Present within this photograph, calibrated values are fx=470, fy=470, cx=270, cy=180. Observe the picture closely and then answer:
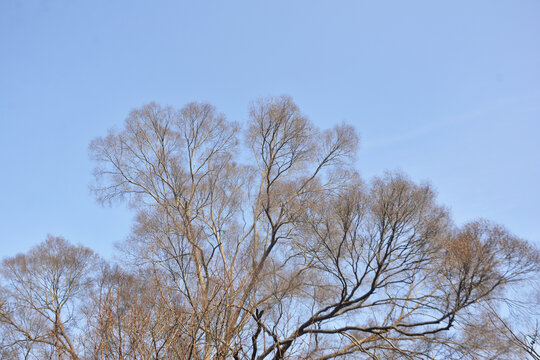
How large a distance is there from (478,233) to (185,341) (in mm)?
8983

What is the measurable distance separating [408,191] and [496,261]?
3219mm

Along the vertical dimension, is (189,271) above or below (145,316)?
above

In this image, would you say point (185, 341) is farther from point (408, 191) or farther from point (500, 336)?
point (408, 191)

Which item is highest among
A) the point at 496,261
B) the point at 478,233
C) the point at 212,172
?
the point at 212,172

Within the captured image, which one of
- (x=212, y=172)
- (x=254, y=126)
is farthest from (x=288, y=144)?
(x=212, y=172)

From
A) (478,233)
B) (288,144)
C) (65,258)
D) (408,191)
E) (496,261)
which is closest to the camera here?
(496,261)

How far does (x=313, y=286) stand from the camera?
14.1 meters

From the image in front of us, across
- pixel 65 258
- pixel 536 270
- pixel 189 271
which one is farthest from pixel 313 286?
pixel 65 258

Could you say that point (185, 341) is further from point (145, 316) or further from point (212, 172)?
point (212, 172)

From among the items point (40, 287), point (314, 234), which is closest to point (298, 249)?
point (314, 234)

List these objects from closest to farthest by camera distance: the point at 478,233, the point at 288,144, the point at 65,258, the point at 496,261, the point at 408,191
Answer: the point at 496,261
the point at 478,233
the point at 408,191
the point at 288,144
the point at 65,258

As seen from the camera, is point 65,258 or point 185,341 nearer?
point 185,341

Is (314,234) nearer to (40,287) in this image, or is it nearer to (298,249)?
(298,249)

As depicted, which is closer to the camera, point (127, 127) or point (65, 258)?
point (127, 127)
